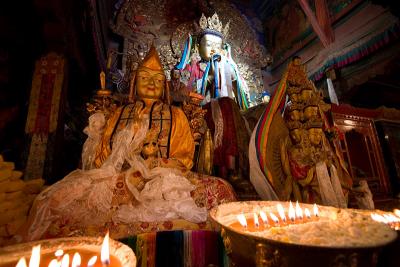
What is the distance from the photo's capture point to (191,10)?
6062mm

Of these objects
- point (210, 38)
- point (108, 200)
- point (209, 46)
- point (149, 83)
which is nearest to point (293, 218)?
point (108, 200)

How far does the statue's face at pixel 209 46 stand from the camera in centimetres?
501

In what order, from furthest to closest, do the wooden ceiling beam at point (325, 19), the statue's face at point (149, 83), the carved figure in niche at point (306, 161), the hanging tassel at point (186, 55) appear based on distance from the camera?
the hanging tassel at point (186, 55)
the wooden ceiling beam at point (325, 19)
the statue's face at point (149, 83)
the carved figure in niche at point (306, 161)

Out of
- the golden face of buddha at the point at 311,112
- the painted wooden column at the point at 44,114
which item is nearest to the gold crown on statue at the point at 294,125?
the golden face of buddha at the point at 311,112

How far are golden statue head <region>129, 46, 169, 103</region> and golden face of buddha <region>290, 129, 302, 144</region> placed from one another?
5.12 ft

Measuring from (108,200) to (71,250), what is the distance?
75 cm

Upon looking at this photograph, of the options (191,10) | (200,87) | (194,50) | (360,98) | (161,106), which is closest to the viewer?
(161,106)

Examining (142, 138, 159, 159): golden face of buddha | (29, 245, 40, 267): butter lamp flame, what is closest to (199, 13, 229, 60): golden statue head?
(142, 138, 159, 159): golden face of buddha

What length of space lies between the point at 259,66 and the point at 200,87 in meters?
2.78

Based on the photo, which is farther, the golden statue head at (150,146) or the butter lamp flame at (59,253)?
the golden statue head at (150,146)

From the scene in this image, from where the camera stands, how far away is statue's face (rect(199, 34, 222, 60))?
16.4 feet

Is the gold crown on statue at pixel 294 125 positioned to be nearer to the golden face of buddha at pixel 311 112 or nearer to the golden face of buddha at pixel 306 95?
the golden face of buddha at pixel 311 112

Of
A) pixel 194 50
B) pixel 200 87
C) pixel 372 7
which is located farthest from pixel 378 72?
pixel 194 50

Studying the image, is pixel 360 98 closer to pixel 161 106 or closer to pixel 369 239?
pixel 161 106
